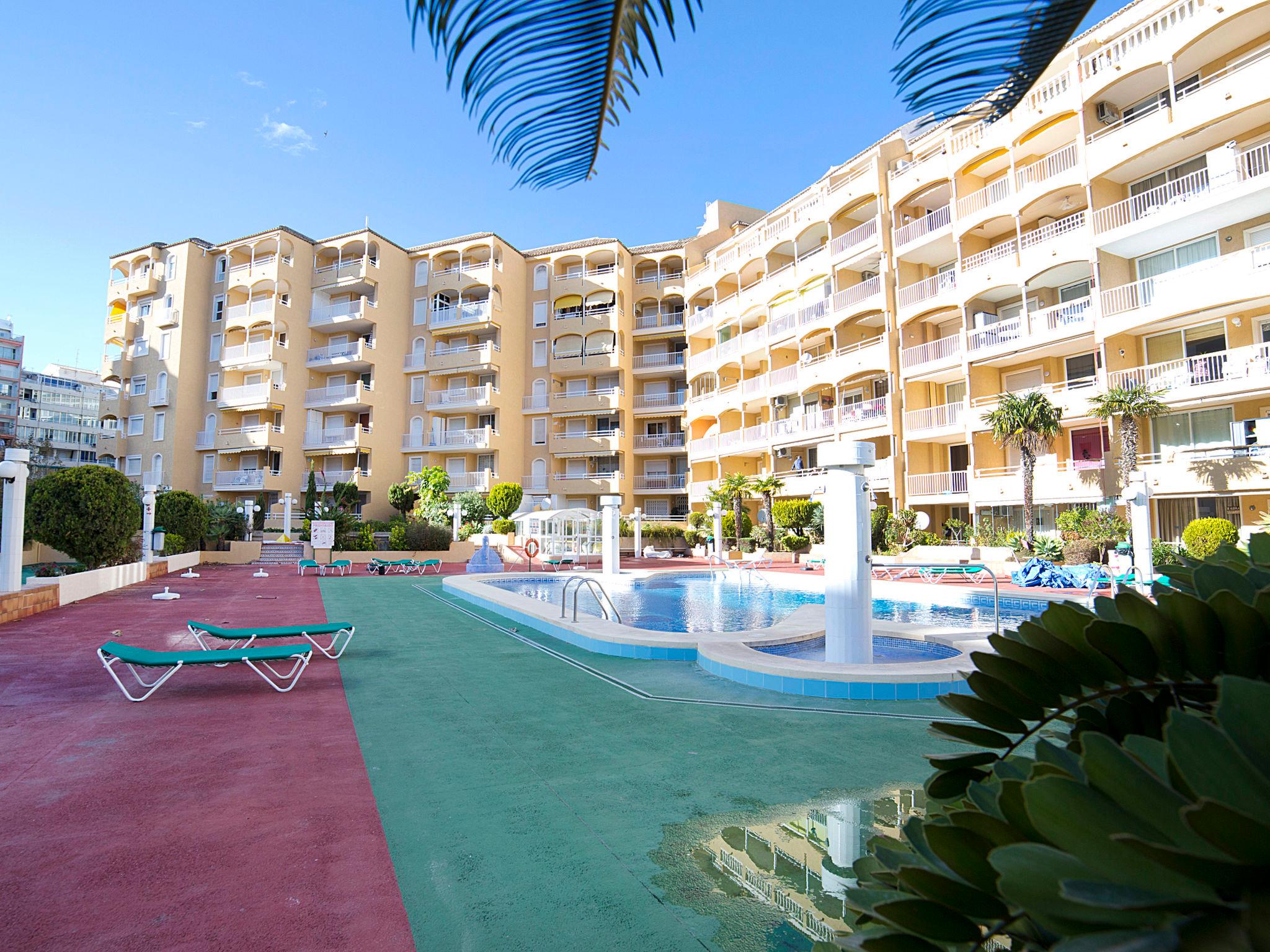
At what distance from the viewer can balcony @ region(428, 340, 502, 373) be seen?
39.8 m

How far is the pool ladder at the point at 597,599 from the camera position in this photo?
1034 centimetres

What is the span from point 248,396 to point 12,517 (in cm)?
2986

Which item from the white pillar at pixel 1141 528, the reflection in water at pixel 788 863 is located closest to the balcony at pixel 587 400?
the white pillar at pixel 1141 528

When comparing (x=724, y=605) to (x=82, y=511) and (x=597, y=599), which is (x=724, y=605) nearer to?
(x=597, y=599)

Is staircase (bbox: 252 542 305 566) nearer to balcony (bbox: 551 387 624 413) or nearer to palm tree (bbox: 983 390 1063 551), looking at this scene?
balcony (bbox: 551 387 624 413)

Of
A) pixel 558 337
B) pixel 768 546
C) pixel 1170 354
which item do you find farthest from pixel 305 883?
pixel 558 337

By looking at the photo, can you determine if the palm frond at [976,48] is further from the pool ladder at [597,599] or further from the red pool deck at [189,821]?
the pool ladder at [597,599]

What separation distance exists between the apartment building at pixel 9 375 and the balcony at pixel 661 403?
79031 millimetres

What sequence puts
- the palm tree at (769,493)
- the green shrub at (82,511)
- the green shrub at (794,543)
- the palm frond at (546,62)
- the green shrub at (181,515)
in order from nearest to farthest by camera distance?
the palm frond at (546,62)
the green shrub at (82,511)
the green shrub at (181,515)
the green shrub at (794,543)
the palm tree at (769,493)

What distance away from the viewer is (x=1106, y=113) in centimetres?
2203

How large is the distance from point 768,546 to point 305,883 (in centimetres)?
2627

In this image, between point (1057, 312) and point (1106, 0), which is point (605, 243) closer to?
point (1057, 312)

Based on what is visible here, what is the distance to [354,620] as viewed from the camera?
1239cm

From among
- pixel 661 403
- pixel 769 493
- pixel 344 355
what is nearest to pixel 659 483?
pixel 661 403
